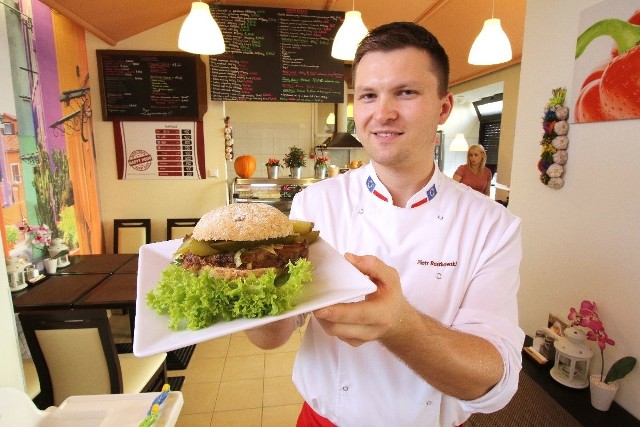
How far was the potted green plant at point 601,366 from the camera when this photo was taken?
228cm

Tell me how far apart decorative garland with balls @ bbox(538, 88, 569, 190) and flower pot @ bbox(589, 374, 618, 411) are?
1.39 metres

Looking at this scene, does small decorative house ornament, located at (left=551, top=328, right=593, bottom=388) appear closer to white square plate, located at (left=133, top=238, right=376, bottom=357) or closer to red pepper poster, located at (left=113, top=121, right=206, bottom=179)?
white square plate, located at (left=133, top=238, right=376, bottom=357)

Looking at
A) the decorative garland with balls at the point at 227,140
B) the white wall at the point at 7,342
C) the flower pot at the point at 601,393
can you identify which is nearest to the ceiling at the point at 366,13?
the decorative garland with balls at the point at 227,140

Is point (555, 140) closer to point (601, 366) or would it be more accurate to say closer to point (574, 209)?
point (574, 209)

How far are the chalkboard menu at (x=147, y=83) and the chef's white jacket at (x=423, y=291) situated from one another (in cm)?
371

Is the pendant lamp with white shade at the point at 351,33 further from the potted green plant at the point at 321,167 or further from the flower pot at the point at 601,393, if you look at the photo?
the flower pot at the point at 601,393

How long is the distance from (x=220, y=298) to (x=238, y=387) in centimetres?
261

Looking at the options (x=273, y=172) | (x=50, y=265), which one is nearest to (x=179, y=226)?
(x=273, y=172)

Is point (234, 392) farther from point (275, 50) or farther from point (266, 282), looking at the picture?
point (275, 50)

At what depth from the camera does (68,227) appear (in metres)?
3.71

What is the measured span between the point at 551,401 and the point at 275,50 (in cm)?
448

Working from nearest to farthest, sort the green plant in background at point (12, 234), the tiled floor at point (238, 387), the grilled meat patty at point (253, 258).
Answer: the grilled meat patty at point (253, 258), the green plant in background at point (12, 234), the tiled floor at point (238, 387)

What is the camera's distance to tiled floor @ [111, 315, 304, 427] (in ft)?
9.25

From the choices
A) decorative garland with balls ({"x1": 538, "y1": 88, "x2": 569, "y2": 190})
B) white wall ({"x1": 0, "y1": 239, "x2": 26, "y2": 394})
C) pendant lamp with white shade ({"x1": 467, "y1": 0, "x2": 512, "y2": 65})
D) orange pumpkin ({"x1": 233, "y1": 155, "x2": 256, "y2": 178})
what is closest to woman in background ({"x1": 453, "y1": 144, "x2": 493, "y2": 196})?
decorative garland with balls ({"x1": 538, "y1": 88, "x2": 569, "y2": 190})
